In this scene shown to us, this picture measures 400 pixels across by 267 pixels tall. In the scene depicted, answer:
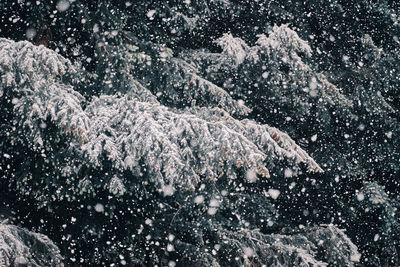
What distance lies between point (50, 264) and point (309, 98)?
4.33 meters

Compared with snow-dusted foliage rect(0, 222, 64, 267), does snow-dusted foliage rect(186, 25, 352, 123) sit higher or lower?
higher

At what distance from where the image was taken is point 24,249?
3875 mm

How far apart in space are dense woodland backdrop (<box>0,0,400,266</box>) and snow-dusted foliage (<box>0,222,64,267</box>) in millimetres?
16

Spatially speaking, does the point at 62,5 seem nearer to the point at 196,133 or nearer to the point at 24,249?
the point at 196,133

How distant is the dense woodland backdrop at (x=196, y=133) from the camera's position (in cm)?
397

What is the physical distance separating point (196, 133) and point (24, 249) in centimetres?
194

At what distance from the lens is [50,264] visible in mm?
4266

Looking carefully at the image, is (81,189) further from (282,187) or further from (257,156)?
Result: (282,187)

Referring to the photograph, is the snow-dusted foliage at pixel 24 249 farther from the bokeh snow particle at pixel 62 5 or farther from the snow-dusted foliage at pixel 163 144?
the bokeh snow particle at pixel 62 5

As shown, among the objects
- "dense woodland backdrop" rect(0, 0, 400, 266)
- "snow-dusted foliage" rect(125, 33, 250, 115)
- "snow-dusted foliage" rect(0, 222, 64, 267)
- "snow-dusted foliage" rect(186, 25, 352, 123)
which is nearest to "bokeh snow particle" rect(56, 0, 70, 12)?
"dense woodland backdrop" rect(0, 0, 400, 266)

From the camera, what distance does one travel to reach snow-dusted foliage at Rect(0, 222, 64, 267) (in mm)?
3703

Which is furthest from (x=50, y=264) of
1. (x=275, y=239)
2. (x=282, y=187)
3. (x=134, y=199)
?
(x=282, y=187)

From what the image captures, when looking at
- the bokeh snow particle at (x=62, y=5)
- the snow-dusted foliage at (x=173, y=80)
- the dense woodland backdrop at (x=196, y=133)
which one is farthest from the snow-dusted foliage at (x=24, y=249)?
the bokeh snow particle at (x=62, y=5)

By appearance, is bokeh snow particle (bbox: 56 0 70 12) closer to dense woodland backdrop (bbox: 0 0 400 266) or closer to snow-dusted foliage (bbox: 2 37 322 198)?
dense woodland backdrop (bbox: 0 0 400 266)
